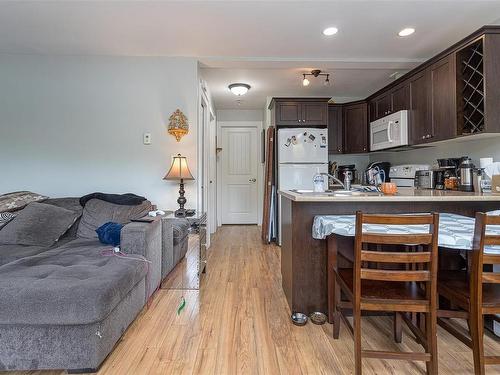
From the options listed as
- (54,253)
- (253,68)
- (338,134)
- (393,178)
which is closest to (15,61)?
(54,253)

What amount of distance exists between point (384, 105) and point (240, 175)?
3.03 metres

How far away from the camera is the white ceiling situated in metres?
2.25

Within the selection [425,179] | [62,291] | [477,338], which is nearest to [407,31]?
[425,179]

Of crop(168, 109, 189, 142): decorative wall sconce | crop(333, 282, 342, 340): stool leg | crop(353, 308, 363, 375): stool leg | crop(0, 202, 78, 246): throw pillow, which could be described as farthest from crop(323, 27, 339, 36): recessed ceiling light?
crop(0, 202, 78, 246): throw pillow

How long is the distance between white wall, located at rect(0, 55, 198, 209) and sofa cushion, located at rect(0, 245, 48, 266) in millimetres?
1036

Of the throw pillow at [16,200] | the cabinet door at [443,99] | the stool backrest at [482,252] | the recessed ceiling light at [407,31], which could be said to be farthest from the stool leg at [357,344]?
the throw pillow at [16,200]

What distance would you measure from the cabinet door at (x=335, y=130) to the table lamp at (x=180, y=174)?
272cm

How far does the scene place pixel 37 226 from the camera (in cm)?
237

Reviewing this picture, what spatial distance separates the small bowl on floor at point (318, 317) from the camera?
1975 millimetres

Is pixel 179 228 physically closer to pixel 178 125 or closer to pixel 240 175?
pixel 178 125

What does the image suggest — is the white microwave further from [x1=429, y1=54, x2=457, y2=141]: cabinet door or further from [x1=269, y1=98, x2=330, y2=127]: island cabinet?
[x1=269, y1=98, x2=330, y2=127]: island cabinet

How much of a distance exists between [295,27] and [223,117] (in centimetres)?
336

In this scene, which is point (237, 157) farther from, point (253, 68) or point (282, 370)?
point (282, 370)

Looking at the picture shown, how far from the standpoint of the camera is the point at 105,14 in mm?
2344
